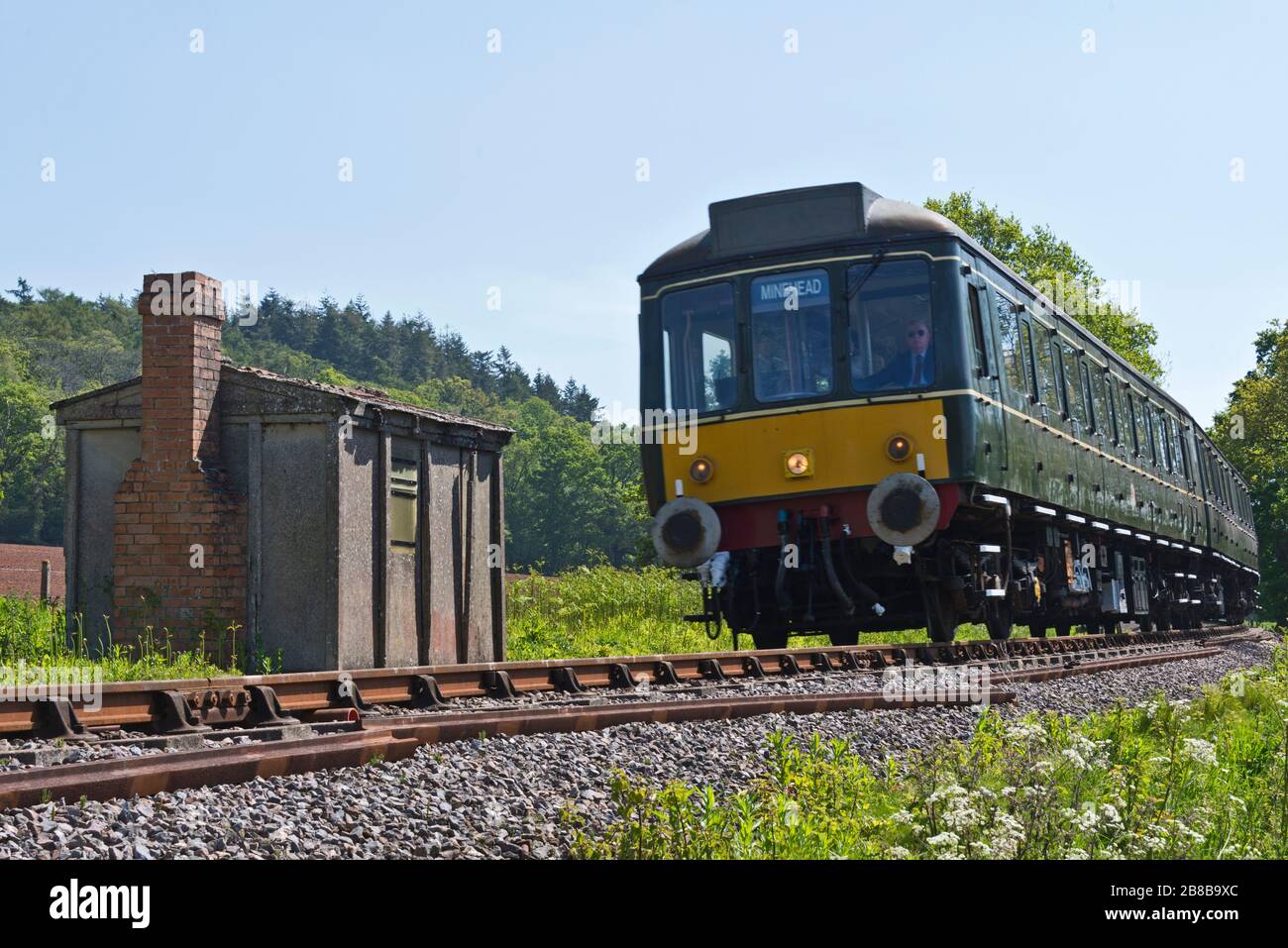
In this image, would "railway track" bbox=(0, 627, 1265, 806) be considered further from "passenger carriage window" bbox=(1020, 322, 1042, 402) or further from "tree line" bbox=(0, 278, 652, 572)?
"tree line" bbox=(0, 278, 652, 572)

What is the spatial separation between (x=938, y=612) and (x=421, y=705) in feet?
19.0

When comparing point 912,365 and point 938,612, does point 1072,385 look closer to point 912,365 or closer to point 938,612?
point 938,612

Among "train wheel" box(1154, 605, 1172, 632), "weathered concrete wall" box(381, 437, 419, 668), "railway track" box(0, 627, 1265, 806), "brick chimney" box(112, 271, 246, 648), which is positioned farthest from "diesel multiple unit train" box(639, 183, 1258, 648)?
"train wheel" box(1154, 605, 1172, 632)

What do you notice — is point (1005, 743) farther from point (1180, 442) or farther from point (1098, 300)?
point (1098, 300)

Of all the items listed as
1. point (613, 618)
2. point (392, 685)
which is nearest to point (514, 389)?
point (613, 618)

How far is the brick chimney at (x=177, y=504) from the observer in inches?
415

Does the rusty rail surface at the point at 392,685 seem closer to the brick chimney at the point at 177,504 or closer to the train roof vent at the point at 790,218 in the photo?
the brick chimney at the point at 177,504

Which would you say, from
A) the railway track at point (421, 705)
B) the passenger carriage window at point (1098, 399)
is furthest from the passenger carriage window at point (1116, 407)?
the railway track at point (421, 705)

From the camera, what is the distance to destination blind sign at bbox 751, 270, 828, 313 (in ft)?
36.8

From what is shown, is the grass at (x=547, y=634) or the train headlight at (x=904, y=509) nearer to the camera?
the grass at (x=547, y=634)

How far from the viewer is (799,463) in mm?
11266

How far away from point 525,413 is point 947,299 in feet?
421
